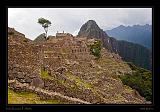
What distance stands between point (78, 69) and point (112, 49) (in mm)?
383

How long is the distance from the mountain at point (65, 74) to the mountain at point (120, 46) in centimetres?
6

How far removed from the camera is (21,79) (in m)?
7.86

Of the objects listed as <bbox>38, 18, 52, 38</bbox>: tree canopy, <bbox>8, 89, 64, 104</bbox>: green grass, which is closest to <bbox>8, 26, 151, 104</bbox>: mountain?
<bbox>8, 89, 64, 104</bbox>: green grass

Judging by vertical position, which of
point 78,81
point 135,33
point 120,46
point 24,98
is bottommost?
point 24,98

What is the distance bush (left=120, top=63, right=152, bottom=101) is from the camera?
777 centimetres

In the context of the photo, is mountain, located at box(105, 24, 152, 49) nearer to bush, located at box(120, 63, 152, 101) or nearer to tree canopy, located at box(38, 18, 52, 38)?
bush, located at box(120, 63, 152, 101)

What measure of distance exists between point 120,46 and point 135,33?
0.21 meters

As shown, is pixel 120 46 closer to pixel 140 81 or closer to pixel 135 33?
pixel 135 33

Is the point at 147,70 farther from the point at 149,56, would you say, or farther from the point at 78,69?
the point at 78,69

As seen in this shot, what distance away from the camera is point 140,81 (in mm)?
→ 7891

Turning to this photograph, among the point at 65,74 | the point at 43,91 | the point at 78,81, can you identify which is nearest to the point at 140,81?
the point at 78,81

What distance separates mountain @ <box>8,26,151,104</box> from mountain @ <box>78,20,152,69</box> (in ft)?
0.19
